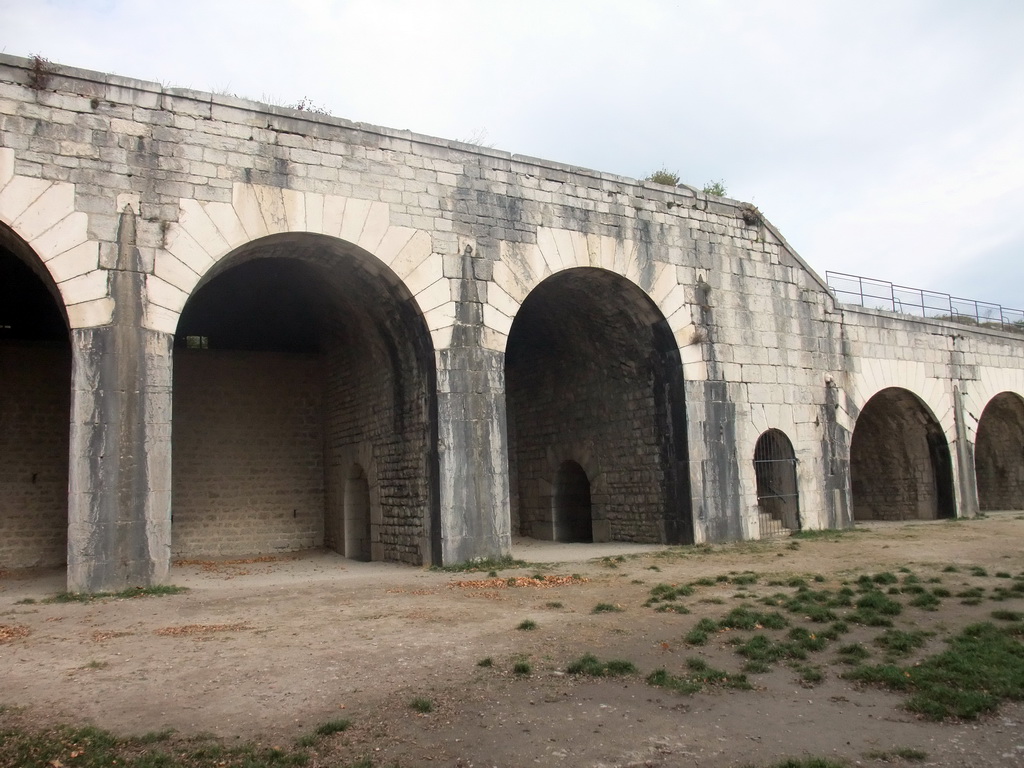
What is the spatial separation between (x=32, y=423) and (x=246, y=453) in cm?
332

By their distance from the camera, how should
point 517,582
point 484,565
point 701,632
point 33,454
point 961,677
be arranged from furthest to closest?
point 33,454, point 484,565, point 517,582, point 701,632, point 961,677

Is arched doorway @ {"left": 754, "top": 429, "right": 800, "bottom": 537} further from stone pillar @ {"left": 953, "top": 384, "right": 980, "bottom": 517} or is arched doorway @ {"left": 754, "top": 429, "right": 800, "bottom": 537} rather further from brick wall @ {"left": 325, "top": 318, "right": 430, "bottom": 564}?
brick wall @ {"left": 325, "top": 318, "right": 430, "bottom": 564}

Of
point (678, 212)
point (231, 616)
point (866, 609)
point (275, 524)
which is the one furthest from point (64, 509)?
point (866, 609)

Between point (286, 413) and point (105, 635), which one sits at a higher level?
point (286, 413)

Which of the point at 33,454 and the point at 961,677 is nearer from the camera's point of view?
the point at 961,677

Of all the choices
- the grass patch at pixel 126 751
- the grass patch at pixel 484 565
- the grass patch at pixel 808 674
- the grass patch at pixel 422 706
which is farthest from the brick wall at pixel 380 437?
the grass patch at pixel 126 751

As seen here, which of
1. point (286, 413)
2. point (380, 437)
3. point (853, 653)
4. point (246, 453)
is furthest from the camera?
point (286, 413)

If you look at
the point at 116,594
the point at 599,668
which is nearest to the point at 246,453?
the point at 116,594

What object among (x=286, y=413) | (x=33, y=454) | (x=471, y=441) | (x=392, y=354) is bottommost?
(x=471, y=441)

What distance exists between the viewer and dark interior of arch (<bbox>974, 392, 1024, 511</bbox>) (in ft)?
64.5

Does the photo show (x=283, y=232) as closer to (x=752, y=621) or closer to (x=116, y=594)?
(x=116, y=594)

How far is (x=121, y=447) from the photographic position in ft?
28.3

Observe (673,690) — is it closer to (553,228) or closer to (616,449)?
(553,228)

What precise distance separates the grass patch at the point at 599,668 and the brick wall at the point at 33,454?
33.1 ft
